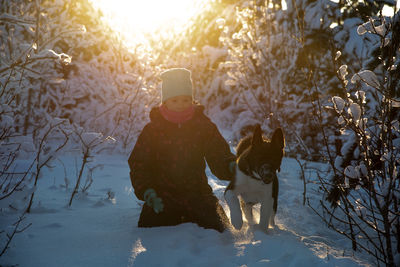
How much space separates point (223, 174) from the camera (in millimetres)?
3311

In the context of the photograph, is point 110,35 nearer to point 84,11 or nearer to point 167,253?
point 84,11

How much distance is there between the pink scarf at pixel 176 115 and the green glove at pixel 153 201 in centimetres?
77

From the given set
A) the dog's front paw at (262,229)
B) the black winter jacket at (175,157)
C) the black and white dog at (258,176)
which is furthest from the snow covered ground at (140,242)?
the black winter jacket at (175,157)

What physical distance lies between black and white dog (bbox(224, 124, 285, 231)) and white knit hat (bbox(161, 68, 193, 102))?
33.5 inches

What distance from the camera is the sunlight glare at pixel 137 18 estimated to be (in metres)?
7.57

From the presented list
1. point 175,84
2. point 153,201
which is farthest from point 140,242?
point 175,84

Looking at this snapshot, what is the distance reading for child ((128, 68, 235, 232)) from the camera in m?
3.22

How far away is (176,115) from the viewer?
10.8ft

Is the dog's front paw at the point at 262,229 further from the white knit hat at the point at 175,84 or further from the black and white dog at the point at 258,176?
the white knit hat at the point at 175,84

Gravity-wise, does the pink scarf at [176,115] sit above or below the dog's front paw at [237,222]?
above

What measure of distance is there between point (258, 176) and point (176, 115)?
40.8 inches

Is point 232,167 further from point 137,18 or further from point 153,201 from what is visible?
point 137,18

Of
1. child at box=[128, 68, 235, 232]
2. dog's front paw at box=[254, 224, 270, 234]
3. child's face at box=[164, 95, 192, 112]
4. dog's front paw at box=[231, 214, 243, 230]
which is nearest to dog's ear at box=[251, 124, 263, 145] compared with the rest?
child at box=[128, 68, 235, 232]

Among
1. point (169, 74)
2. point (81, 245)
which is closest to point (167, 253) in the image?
point (81, 245)
